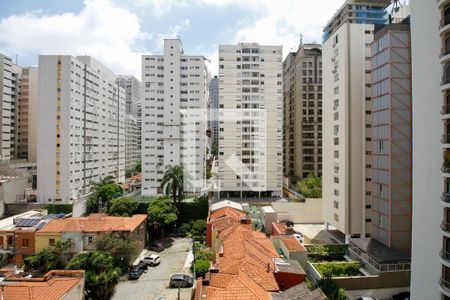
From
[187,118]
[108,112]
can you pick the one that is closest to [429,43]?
[187,118]

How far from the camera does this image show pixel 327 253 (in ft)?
70.0

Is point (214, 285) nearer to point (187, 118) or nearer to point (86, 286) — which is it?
point (86, 286)

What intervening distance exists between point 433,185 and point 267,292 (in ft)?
30.5

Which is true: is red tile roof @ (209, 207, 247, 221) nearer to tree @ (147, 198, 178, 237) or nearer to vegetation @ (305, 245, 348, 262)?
tree @ (147, 198, 178, 237)

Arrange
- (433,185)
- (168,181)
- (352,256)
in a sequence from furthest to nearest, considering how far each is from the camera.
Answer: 1. (168,181)
2. (352,256)
3. (433,185)

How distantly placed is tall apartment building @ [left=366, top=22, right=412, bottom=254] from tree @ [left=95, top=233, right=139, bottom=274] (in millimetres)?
19496

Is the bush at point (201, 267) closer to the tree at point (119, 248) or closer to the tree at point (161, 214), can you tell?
the tree at point (119, 248)

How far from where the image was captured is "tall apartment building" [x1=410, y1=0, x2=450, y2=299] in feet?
37.8

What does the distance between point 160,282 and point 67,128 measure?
31.3 meters

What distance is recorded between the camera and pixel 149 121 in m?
47.1

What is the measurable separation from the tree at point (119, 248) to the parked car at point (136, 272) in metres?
0.78

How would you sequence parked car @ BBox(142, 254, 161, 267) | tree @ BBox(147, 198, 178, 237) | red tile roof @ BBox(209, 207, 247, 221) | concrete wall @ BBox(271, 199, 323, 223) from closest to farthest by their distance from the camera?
parked car @ BBox(142, 254, 161, 267) → red tile roof @ BBox(209, 207, 247, 221) → tree @ BBox(147, 198, 178, 237) → concrete wall @ BBox(271, 199, 323, 223)

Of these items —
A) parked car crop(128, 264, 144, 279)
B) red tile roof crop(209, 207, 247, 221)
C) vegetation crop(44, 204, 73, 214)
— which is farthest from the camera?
vegetation crop(44, 204, 73, 214)

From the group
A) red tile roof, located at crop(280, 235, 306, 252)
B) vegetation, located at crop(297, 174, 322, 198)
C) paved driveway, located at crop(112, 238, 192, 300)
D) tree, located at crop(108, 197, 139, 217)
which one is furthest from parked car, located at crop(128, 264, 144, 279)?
vegetation, located at crop(297, 174, 322, 198)
